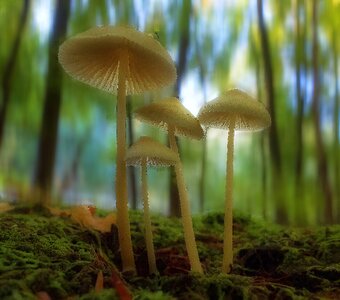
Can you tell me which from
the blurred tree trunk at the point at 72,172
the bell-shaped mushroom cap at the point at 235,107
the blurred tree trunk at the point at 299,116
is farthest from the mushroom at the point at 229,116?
the blurred tree trunk at the point at 72,172

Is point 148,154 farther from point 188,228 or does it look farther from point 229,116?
point 229,116

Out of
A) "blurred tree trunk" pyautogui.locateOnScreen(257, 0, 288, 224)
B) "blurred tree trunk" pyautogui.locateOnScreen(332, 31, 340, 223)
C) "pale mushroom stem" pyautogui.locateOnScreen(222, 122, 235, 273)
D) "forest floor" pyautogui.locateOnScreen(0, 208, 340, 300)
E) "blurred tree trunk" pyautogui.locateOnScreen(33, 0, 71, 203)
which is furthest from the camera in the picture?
"blurred tree trunk" pyautogui.locateOnScreen(332, 31, 340, 223)

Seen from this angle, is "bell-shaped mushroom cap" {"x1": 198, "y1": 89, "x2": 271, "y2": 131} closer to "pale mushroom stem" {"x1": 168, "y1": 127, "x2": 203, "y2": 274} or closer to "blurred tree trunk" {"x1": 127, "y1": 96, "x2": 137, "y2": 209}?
"pale mushroom stem" {"x1": 168, "y1": 127, "x2": 203, "y2": 274}

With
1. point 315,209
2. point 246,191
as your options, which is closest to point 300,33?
point 315,209

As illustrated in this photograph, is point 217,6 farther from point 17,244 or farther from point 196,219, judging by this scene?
point 17,244

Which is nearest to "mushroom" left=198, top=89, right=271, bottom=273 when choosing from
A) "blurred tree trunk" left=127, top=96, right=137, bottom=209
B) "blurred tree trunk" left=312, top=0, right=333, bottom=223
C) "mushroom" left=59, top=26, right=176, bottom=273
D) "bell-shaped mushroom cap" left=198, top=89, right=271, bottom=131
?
"bell-shaped mushroom cap" left=198, top=89, right=271, bottom=131

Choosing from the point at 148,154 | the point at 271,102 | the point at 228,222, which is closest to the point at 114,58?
the point at 148,154
